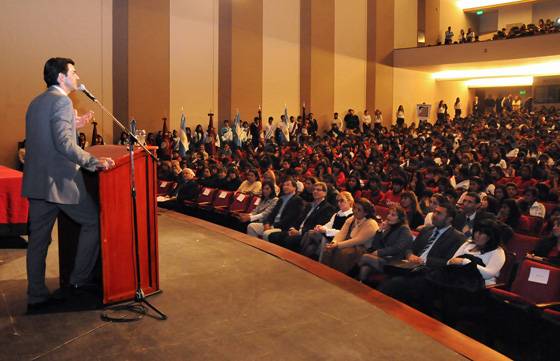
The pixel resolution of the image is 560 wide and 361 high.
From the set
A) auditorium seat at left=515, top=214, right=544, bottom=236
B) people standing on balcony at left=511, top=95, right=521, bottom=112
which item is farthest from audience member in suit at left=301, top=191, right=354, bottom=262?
people standing on balcony at left=511, top=95, right=521, bottom=112

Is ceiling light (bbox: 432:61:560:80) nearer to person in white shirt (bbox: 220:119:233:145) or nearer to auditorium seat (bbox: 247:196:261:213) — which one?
person in white shirt (bbox: 220:119:233:145)

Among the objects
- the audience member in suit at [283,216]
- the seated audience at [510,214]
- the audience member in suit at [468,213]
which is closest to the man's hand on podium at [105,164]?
the audience member in suit at [283,216]

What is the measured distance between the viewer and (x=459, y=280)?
409cm

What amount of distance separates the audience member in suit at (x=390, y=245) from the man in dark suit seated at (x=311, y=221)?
1.10m

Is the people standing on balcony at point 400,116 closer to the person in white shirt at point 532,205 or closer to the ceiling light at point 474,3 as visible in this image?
the ceiling light at point 474,3

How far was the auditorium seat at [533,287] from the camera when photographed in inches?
151

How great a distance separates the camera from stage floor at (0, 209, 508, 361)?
8.44ft

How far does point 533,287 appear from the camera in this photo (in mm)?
3938

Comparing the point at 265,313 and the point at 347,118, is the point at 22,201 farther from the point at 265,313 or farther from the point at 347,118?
the point at 347,118

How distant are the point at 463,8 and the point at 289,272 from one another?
25160 mm

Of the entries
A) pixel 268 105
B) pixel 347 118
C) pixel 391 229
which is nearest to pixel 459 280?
pixel 391 229

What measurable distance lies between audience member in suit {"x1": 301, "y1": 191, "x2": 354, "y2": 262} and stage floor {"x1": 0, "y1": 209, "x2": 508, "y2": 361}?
177cm

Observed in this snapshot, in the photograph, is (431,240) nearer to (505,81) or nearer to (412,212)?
(412,212)

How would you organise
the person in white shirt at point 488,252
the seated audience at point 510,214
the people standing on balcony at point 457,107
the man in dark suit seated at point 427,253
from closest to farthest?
the person in white shirt at point 488,252
the man in dark suit seated at point 427,253
the seated audience at point 510,214
the people standing on balcony at point 457,107
